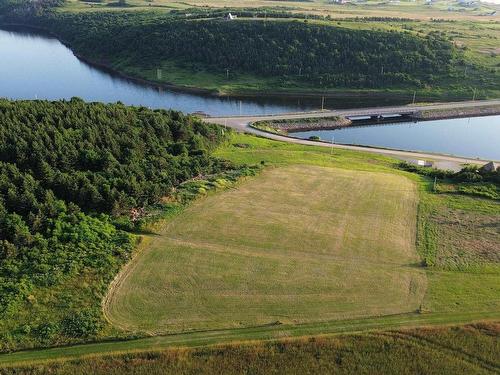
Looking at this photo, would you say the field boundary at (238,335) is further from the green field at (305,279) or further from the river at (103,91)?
the river at (103,91)

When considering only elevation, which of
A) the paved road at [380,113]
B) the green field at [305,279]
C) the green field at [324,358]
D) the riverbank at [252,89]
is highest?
the riverbank at [252,89]

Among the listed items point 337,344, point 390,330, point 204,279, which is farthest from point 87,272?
point 390,330

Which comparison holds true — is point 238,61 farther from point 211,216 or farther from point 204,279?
point 204,279

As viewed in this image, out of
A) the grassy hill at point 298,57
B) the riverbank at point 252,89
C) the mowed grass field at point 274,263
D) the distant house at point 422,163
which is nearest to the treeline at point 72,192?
the mowed grass field at point 274,263

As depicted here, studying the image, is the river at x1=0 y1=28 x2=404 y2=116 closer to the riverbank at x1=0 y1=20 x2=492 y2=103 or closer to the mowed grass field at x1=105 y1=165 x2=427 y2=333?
the riverbank at x1=0 y1=20 x2=492 y2=103

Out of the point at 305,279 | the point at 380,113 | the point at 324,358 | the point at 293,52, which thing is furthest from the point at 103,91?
the point at 324,358

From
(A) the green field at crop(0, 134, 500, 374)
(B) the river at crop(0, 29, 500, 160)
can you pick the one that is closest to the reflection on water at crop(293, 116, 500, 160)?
(B) the river at crop(0, 29, 500, 160)
